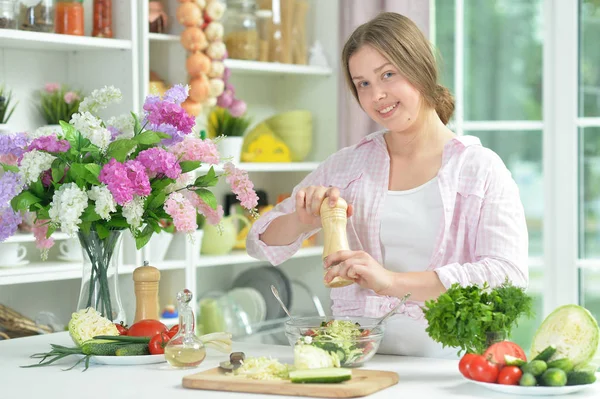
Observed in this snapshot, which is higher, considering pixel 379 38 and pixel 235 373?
pixel 379 38

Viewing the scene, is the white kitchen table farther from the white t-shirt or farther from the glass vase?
the white t-shirt

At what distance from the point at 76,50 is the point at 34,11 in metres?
0.34

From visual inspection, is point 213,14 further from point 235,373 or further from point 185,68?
point 235,373

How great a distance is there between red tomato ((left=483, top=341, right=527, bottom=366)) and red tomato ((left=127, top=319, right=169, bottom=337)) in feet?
2.46

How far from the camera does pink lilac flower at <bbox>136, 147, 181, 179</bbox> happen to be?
6.82ft

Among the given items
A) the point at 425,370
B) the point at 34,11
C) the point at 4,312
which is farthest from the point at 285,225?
the point at 34,11

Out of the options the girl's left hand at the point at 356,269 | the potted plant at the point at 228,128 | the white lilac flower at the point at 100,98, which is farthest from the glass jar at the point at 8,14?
the girl's left hand at the point at 356,269

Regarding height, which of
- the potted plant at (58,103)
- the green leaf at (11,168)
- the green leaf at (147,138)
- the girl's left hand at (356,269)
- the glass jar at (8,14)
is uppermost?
the glass jar at (8,14)

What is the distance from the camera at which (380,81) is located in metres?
2.33

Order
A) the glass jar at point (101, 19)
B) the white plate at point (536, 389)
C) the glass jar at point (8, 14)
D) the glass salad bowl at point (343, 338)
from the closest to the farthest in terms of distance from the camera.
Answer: the white plate at point (536, 389), the glass salad bowl at point (343, 338), the glass jar at point (8, 14), the glass jar at point (101, 19)

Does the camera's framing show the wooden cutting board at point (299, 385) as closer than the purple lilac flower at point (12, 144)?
Yes

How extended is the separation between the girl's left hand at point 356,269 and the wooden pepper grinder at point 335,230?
0.07 ft

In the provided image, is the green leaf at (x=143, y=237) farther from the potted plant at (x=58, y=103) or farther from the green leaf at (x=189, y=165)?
the potted plant at (x=58, y=103)

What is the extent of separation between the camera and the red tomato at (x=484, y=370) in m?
1.67
